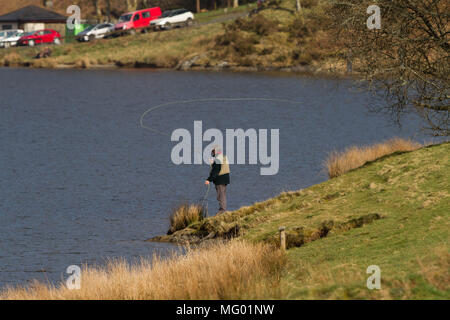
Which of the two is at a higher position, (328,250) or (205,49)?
(205,49)

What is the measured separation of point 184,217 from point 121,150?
18496mm

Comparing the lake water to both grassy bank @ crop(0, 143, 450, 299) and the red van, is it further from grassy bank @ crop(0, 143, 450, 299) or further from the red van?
the red van

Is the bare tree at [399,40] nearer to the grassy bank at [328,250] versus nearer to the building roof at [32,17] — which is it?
the grassy bank at [328,250]

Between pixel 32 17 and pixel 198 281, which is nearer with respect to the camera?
pixel 198 281

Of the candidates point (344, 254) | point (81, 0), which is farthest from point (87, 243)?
point (81, 0)

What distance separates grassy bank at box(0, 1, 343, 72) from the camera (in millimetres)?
87875

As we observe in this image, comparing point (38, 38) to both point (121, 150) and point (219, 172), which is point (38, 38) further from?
point (219, 172)

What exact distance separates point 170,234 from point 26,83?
5715 centimetres

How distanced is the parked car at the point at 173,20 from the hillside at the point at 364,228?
75.6m

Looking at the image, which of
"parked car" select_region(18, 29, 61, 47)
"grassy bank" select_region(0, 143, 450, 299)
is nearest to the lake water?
"grassy bank" select_region(0, 143, 450, 299)

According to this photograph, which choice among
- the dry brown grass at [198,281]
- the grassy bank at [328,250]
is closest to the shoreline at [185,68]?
the grassy bank at [328,250]

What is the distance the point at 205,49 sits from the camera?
90.1 meters

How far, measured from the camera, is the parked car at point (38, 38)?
326 ft

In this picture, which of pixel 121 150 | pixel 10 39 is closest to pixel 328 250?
pixel 121 150
